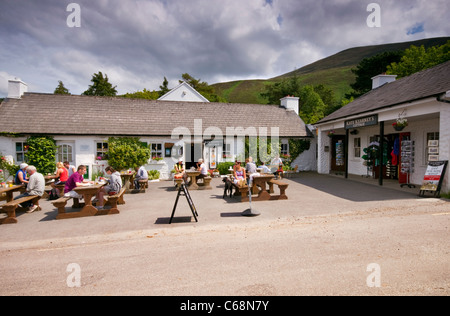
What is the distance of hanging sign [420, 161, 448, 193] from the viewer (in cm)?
877

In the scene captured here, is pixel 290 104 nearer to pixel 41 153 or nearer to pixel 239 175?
pixel 239 175

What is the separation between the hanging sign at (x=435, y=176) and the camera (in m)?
8.77

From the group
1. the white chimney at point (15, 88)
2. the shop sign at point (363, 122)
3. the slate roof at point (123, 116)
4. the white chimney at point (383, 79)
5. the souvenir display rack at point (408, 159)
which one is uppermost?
the white chimney at point (383, 79)

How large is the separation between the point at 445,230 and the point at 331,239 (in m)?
2.67

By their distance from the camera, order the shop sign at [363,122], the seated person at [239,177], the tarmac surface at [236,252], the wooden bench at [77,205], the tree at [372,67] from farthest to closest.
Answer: the tree at [372,67] → the shop sign at [363,122] → the seated person at [239,177] → the wooden bench at [77,205] → the tarmac surface at [236,252]

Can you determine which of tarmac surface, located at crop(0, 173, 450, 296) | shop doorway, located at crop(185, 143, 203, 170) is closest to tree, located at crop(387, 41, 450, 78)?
shop doorway, located at crop(185, 143, 203, 170)

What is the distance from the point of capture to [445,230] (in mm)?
5391

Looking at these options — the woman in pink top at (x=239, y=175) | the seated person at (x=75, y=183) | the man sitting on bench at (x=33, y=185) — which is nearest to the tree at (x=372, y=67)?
the woman in pink top at (x=239, y=175)

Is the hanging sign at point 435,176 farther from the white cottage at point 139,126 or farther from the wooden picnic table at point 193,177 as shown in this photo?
the white cottage at point 139,126

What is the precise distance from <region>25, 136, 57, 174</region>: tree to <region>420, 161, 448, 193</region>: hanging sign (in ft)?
59.7

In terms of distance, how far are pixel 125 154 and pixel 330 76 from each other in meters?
110

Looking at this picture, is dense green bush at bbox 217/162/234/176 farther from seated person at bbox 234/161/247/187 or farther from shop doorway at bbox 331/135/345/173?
shop doorway at bbox 331/135/345/173
